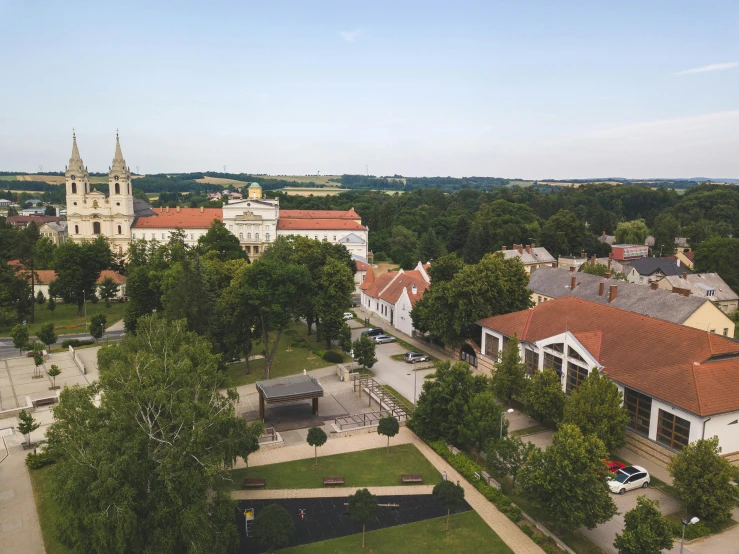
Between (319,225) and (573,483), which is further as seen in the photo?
(319,225)

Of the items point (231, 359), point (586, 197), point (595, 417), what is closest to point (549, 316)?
point (595, 417)

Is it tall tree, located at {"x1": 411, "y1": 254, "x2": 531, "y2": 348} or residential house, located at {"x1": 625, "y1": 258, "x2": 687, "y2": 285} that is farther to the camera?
residential house, located at {"x1": 625, "y1": 258, "x2": 687, "y2": 285}

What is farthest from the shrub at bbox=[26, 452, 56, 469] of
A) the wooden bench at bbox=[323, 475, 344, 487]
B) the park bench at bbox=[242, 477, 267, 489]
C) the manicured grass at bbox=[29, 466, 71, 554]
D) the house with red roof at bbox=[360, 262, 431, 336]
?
the house with red roof at bbox=[360, 262, 431, 336]

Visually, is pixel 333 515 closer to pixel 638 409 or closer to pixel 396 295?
pixel 638 409

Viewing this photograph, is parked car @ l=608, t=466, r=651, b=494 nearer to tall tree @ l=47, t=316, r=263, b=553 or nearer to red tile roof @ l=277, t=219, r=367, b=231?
tall tree @ l=47, t=316, r=263, b=553

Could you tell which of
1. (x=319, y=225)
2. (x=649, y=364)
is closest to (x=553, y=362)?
(x=649, y=364)

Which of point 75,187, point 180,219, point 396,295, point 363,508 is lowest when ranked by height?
point 363,508

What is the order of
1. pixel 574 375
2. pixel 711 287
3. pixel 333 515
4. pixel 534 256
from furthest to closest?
pixel 534 256, pixel 711 287, pixel 574 375, pixel 333 515
